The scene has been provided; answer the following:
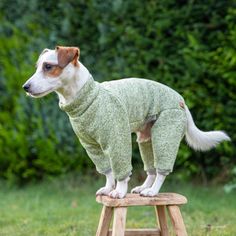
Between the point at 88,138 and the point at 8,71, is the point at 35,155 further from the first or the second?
the point at 88,138

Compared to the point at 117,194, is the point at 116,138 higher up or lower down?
higher up

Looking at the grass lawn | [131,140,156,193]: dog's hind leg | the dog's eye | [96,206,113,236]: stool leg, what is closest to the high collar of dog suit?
the dog's eye

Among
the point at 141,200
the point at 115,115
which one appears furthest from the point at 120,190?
the point at 115,115

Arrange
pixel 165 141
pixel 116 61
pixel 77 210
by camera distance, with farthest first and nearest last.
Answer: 1. pixel 116 61
2. pixel 77 210
3. pixel 165 141

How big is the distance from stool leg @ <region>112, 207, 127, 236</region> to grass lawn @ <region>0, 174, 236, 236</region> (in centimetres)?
128

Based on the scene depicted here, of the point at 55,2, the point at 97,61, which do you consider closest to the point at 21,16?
the point at 55,2

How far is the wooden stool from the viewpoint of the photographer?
4.12 meters

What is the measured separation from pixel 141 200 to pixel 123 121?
507 millimetres

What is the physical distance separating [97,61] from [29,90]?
364cm

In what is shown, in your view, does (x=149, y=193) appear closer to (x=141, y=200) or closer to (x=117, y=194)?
(x=141, y=200)

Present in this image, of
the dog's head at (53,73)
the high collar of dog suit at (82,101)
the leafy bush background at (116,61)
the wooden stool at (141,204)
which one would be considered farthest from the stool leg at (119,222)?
the leafy bush background at (116,61)

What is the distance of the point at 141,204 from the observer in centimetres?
417

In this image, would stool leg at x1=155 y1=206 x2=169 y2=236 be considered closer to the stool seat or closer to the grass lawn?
the stool seat

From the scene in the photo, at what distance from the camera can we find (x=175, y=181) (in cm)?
759
